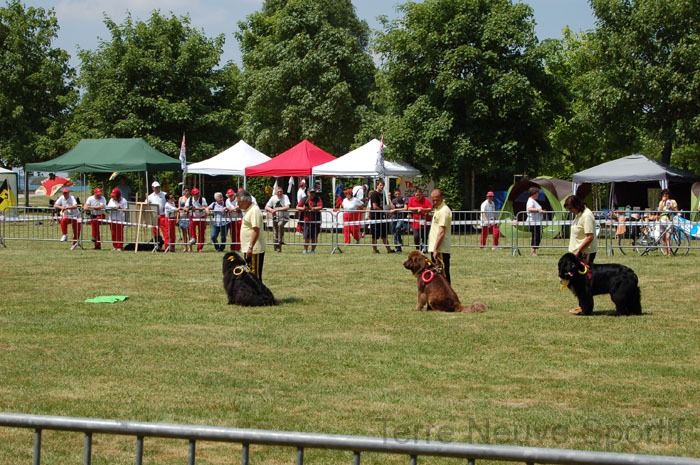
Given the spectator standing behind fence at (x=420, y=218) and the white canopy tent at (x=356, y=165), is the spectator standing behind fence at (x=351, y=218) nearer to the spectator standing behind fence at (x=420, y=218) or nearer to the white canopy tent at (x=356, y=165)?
the spectator standing behind fence at (x=420, y=218)

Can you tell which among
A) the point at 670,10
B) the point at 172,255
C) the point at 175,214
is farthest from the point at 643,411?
the point at 670,10

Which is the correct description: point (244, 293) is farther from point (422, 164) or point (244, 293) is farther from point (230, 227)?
point (422, 164)

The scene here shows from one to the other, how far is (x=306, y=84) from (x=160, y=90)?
10.6 m

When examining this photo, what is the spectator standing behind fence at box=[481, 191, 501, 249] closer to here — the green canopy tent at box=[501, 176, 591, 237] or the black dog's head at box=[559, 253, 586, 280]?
the green canopy tent at box=[501, 176, 591, 237]

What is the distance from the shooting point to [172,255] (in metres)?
20.5

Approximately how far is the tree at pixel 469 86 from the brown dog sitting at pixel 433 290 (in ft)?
75.5

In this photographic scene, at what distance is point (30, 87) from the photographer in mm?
54281

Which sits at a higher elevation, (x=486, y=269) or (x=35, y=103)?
(x=35, y=103)

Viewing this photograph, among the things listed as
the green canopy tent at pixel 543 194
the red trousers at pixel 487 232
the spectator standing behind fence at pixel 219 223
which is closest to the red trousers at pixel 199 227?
the spectator standing behind fence at pixel 219 223

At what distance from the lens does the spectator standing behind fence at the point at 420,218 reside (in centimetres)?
2092

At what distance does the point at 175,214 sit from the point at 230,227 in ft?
5.20

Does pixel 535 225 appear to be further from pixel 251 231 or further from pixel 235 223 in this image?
pixel 251 231

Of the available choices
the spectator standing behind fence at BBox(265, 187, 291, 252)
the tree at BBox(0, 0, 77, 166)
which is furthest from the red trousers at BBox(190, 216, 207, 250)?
the tree at BBox(0, 0, 77, 166)

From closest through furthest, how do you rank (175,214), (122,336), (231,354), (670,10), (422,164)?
(231,354), (122,336), (175,214), (670,10), (422,164)
